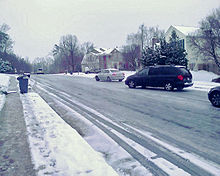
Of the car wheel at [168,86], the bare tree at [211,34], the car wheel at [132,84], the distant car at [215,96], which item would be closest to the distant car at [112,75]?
the car wheel at [132,84]

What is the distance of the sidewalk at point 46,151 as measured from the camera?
3205 millimetres

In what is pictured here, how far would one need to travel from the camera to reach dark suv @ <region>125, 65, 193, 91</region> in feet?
42.6

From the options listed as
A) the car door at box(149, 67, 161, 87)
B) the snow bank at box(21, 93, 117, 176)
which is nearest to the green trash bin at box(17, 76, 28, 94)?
the snow bank at box(21, 93, 117, 176)

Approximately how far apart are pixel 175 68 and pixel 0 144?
11426mm

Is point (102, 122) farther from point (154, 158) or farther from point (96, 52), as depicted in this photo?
point (96, 52)

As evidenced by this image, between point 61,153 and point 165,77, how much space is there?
35.8ft

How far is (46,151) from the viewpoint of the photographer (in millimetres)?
3926

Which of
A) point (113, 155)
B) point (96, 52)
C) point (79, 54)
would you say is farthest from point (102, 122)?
point (79, 54)

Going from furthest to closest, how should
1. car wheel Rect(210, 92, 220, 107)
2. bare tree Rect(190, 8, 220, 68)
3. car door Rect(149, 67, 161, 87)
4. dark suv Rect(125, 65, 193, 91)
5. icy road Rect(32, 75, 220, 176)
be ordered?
bare tree Rect(190, 8, 220, 68) < car door Rect(149, 67, 161, 87) < dark suv Rect(125, 65, 193, 91) < car wheel Rect(210, 92, 220, 107) < icy road Rect(32, 75, 220, 176)

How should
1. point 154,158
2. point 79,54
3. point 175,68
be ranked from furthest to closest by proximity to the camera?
point 79,54, point 175,68, point 154,158

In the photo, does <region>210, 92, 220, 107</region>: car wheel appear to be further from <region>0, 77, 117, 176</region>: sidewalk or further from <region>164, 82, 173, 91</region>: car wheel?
<region>0, 77, 117, 176</region>: sidewalk

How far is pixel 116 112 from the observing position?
23.5ft

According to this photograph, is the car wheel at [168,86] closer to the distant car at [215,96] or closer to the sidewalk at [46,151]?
the distant car at [215,96]

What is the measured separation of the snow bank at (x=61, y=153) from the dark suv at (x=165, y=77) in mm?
9404
